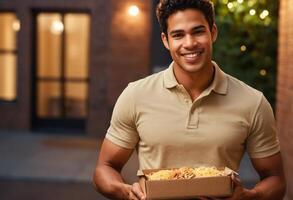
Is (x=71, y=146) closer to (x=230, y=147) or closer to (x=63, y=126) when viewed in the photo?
(x=63, y=126)

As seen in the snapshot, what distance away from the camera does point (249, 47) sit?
9242 mm

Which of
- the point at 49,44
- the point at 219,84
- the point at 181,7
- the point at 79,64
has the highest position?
the point at 181,7

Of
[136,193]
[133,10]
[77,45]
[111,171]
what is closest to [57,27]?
[77,45]

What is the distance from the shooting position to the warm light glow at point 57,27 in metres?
11.8

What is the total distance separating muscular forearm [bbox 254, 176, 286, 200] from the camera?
2514mm

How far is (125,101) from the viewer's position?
2.61 metres

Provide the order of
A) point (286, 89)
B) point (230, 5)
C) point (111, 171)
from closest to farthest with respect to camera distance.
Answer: point (111, 171) → point (286, 89) → point (230, 5)

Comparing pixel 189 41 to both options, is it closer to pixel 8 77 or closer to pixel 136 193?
pixel 136 193

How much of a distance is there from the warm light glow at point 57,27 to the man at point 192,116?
30.8ft

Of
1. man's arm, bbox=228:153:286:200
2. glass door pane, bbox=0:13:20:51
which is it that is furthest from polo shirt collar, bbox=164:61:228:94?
glass door pane, bbox=0:13:20:51

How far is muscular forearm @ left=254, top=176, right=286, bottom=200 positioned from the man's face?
0.59 meters

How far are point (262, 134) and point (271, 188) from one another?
9.7 inches

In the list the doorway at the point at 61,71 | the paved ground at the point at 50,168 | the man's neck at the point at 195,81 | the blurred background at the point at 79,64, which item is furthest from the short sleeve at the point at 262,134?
the doorway at the point at 61,71

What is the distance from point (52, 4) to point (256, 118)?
9557 mm
